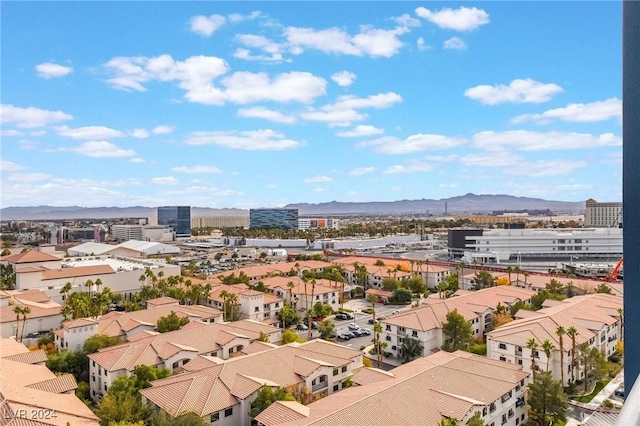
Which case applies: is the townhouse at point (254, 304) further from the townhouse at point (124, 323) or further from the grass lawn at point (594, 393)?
the grass lawn at point (594, 393)

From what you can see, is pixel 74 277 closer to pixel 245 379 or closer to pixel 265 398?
pixel 245 379

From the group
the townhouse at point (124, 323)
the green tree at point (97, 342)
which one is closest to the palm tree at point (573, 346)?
the townhouse at point (124, 323)

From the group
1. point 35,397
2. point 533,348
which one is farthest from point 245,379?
point 533,348

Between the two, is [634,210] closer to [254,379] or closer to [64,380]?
[254,379]

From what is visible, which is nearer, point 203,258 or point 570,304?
point 570,304

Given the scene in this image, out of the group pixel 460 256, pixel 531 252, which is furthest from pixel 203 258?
pixel 531 252

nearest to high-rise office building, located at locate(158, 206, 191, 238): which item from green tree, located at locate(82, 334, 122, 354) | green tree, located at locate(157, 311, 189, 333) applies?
green tree, located at locate(157, 311, 189, 333)
